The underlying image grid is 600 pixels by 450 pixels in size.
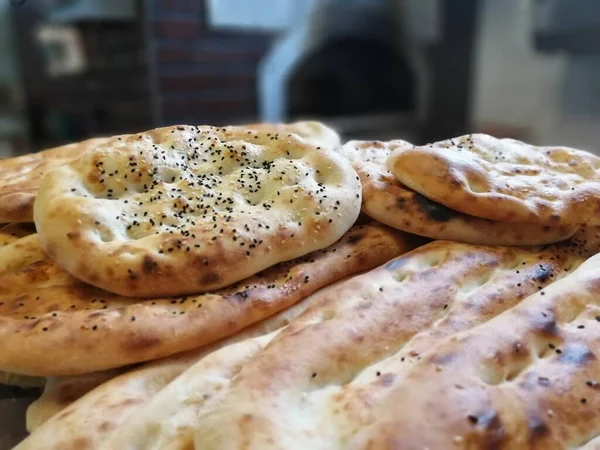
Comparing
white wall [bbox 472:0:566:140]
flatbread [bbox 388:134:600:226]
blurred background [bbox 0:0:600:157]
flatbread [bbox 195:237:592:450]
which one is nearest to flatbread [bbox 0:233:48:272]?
flatbread [bbox 195:237:592:450]

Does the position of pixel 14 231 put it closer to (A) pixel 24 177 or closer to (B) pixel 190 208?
(A) pixel 24 177

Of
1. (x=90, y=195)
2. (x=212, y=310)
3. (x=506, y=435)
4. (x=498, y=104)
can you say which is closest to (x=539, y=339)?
(x=506, y=435)

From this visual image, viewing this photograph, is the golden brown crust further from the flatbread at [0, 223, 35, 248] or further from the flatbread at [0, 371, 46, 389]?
the flatbread at [0, 223, 35, 248]

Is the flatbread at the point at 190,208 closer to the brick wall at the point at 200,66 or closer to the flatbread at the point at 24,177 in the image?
the flatbread at the point at 24,177

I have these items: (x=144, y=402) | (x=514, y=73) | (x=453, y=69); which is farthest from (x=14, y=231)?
(x=453, y=69)

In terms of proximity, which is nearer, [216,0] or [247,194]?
[247,194]

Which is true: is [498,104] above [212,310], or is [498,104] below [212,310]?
below

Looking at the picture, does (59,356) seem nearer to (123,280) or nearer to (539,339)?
(123,280)

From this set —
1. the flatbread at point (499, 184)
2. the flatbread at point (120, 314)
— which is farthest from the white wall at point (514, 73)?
the flatbread at point (120, 314)
